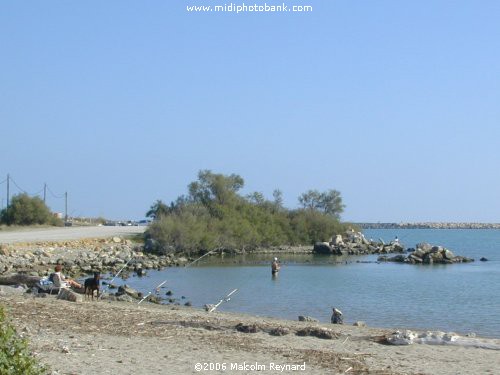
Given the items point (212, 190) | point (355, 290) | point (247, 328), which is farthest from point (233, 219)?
point (247, 328)

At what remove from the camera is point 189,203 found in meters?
76.1

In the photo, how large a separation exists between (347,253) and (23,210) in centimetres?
3445

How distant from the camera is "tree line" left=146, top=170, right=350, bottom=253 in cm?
6556

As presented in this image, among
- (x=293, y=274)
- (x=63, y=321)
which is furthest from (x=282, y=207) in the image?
(x=63, y=321)

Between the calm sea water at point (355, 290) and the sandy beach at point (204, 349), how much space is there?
9005mm

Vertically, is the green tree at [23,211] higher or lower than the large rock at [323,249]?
higher

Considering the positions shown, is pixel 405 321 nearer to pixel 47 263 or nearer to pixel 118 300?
pixel 118 300

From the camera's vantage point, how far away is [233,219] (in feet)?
242

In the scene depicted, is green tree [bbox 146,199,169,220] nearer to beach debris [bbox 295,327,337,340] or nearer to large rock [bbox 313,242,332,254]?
large rock [bbox 313,242,332,254]

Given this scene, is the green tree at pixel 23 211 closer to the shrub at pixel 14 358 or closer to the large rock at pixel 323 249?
the large rock at pixel 323 249

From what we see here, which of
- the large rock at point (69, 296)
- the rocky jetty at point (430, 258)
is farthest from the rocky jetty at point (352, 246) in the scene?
the large rock at point (69, 296)

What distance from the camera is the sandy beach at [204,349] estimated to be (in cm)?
1239

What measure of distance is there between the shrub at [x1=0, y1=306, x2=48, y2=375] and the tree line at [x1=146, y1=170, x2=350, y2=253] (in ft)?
181

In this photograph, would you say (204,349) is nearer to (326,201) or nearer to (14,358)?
(14,358)
